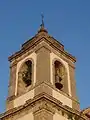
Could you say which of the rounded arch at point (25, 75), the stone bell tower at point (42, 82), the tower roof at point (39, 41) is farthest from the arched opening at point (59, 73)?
the rounded arch at point (25, 75)

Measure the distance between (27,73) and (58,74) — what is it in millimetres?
1725

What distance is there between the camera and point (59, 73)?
22984mm

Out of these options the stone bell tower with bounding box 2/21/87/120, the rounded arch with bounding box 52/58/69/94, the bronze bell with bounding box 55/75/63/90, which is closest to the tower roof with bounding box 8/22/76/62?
the stone bell tower with bounding box 2/21/87/120

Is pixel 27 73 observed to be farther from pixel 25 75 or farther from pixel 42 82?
pixel 42 82

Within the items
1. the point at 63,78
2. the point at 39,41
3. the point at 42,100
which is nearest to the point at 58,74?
the point at 63,78

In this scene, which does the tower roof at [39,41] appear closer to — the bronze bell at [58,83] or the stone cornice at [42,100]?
the bronze bell at [58,83]

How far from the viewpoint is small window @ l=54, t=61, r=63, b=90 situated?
22.1 metres

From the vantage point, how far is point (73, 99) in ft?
71.7

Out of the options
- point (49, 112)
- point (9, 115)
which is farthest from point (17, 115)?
point (49, 112)

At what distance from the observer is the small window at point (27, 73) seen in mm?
22266

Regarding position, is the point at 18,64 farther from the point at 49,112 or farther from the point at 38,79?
the point at 49,112

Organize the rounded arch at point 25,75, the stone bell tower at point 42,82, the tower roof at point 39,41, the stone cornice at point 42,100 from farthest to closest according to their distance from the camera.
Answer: the tower roof at point 39,41 → the rounded arch at point 25,75 → the stone bell tower at point 42,82 → the stone cornice at point 42,100

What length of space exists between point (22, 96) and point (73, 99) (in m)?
2.74

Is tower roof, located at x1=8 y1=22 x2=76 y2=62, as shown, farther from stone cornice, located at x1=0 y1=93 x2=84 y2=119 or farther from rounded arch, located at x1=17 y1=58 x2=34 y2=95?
stone cornice, located at x1=0 y1=93 x2=84 y2=119
